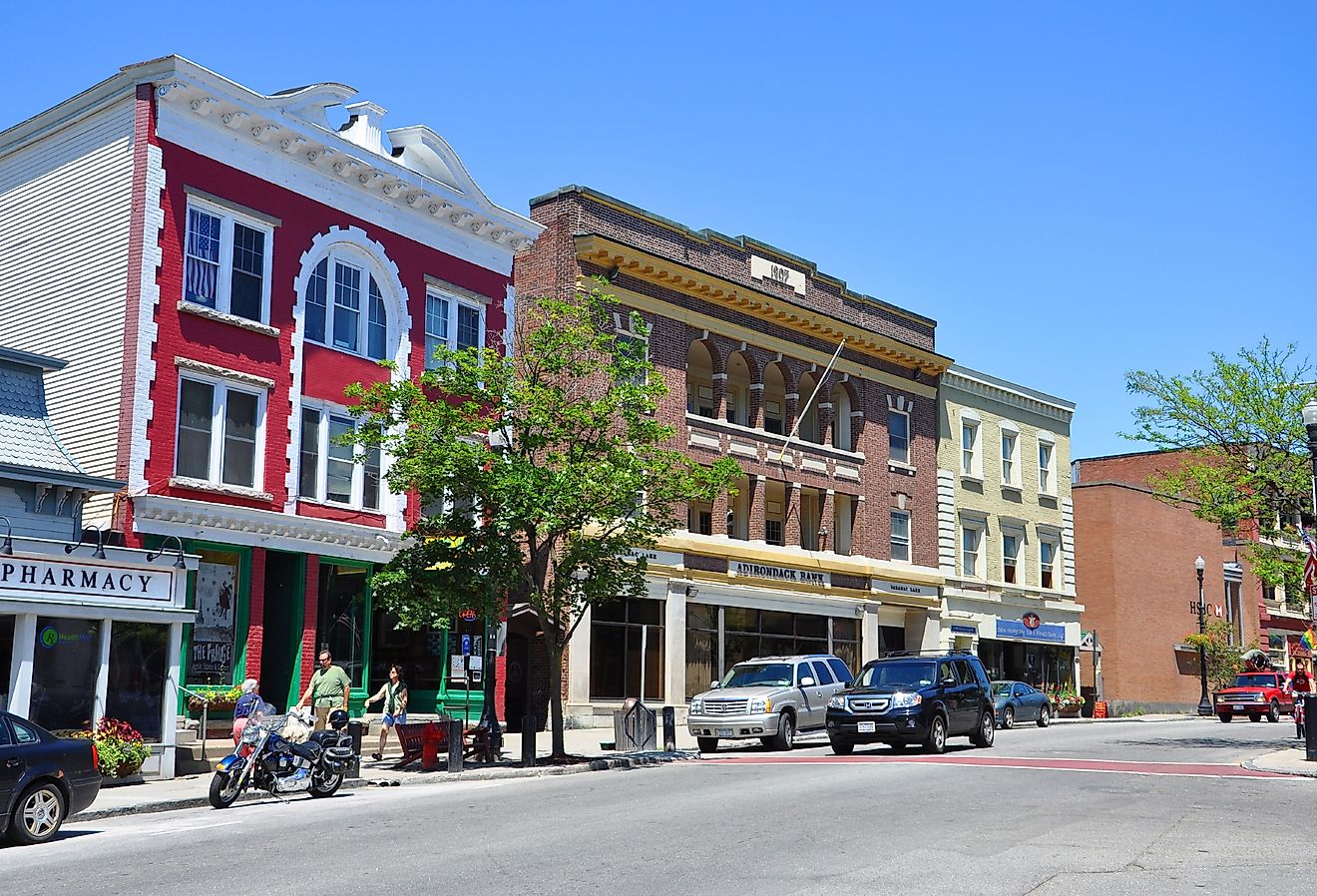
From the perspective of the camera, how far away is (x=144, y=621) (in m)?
21.1

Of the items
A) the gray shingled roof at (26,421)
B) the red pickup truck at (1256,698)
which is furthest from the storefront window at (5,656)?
the red pickup truck at (1256,698)

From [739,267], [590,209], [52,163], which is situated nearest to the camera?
[52,163]

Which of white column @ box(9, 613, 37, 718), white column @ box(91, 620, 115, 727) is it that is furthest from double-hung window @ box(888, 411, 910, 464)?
white column @ box(9, 613, 37, 718)

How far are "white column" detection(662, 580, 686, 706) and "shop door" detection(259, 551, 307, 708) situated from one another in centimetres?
1209

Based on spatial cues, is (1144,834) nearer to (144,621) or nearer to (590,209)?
(144,621)

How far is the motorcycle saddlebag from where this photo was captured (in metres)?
18.0

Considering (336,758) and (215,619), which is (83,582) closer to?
(215,619)

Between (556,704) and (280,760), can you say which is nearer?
(280,760)

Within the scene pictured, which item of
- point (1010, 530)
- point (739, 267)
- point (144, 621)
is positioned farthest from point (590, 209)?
point (1010, 530)

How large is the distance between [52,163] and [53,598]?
1049cm

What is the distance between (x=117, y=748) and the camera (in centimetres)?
1961

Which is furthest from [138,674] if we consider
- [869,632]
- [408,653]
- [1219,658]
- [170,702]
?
[1219,658]

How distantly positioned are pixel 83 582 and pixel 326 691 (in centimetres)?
444

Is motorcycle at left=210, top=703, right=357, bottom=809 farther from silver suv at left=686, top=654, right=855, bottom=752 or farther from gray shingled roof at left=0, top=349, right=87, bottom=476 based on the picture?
silver suv at left=686, top=654, right=855, bottom=752
